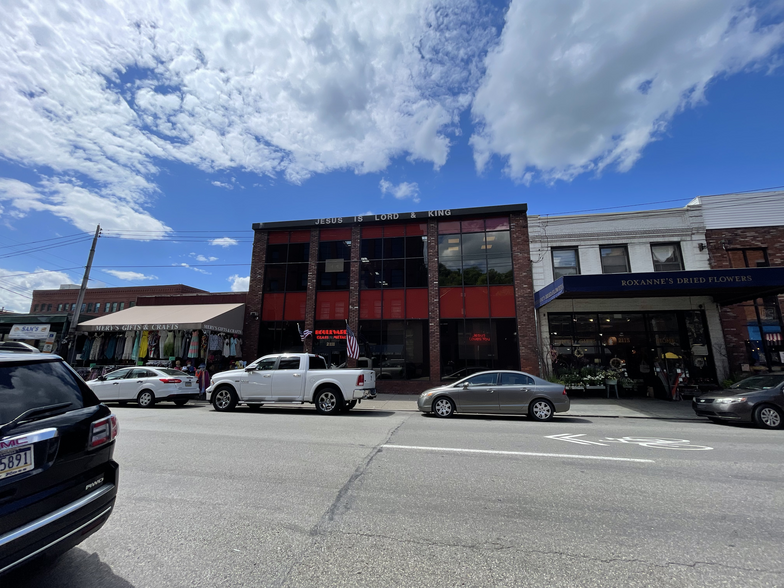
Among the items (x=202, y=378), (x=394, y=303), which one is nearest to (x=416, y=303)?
(x=394, y=303)

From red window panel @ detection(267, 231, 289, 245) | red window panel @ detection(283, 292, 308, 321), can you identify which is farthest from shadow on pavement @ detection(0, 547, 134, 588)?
red window panel @ detection(267, 231, 289, 245)

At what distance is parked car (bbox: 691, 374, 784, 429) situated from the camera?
9594 mm

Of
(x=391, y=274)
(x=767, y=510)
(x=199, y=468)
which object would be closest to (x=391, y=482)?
(x=199, y=468)

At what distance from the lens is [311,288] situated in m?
19.6

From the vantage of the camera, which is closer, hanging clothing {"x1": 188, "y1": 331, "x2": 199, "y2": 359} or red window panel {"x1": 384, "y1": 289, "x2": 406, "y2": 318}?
hanging clothing {"x1": 188, "y1": 331, "x2": 199, "y2": 359}

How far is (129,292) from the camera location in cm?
6925

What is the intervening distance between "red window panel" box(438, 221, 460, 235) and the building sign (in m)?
23.6

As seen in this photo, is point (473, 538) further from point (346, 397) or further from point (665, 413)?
point (665, 413)

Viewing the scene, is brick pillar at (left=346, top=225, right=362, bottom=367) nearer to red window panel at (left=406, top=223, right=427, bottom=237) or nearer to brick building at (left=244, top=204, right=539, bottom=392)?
brick building at (left=244, top=204, right=539, bottom=392)

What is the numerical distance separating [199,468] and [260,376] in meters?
6.72

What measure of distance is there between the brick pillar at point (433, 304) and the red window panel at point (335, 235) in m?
4.35

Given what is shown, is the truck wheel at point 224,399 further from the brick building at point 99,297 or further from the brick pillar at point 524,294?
the brick building at point 99,297

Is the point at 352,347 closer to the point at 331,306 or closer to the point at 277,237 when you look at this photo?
the point at 331,306

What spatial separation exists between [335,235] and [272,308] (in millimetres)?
5128
